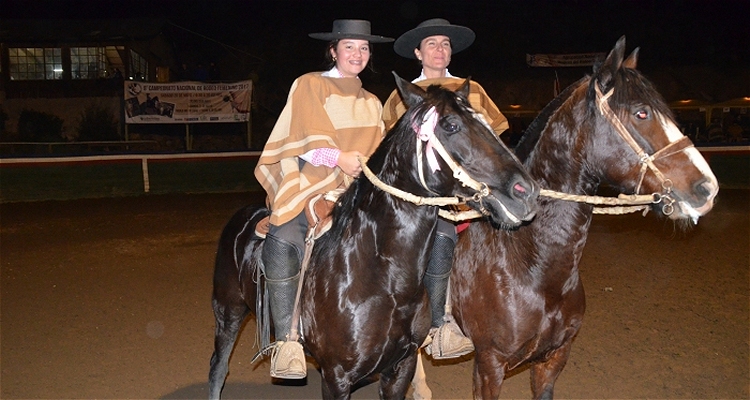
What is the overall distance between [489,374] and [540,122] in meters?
1.43

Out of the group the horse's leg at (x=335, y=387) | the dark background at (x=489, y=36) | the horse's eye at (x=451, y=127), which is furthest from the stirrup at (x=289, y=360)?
the dark background at (x=489, y=36)

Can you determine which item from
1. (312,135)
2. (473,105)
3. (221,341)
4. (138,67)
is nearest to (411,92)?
(312,135)

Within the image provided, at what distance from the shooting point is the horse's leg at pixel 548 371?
3.31 meters

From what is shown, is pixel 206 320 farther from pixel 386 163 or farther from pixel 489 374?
pixel 386 163

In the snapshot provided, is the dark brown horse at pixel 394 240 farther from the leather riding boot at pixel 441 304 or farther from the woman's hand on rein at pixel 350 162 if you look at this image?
the leather riding boot at pixel 441 304

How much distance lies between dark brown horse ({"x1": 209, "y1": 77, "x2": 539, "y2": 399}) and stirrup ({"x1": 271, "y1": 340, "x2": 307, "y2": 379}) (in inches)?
2.8

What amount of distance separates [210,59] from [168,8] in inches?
278

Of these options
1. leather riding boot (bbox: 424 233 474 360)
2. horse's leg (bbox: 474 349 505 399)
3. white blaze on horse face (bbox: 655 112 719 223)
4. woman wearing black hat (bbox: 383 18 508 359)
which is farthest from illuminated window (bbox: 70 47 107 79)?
white blaze on horse face (bbox: 655 112 719 223)

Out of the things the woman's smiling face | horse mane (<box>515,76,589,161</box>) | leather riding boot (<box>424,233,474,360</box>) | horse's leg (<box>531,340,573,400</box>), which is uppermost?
the woman's smiling face

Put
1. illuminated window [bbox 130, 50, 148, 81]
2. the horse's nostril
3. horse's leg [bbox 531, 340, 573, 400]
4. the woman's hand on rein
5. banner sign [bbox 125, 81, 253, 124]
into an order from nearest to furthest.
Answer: the horse's nostril → the woman's hand on rein → horse's leg [bbox 531, 340, 573, 400] → banner sign [bbox 125, 81, 253, 124] → illuminated window [bbox 130, 50, 148, 81]

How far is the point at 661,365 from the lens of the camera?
16.0 ft

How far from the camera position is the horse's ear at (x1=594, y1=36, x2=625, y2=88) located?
275 centimetres

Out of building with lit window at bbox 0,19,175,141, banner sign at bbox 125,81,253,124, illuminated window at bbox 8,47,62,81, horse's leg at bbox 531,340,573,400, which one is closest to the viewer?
horse's leg at bbox 531,340,573,400

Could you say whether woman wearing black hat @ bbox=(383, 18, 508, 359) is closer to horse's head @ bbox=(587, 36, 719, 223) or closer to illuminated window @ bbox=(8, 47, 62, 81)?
horse's head @ bbox=(587, 36, 719, 223)
